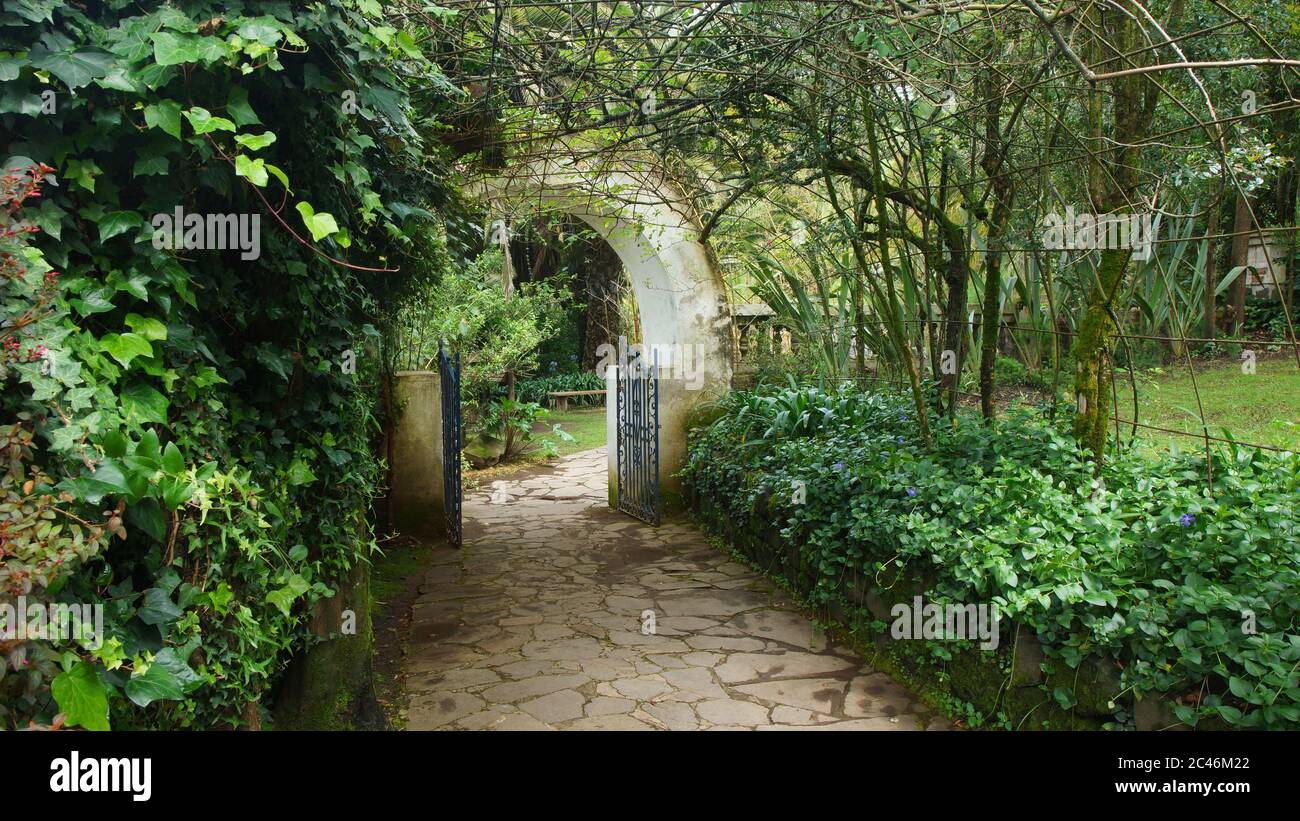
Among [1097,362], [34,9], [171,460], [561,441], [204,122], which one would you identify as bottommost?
[561,441]

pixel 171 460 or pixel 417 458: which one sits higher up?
pixel 171 460

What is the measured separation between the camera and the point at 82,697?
5.42 ft

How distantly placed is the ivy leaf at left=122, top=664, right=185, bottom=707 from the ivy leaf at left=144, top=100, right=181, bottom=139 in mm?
1241

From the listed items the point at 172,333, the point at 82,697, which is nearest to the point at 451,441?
the point at 172,333

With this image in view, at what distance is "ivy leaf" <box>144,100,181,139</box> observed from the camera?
2.05 m

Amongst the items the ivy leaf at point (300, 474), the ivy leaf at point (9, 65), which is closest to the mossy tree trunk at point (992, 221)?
the ivy leaf at point (300, 474)

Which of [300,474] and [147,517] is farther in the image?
[300,474]

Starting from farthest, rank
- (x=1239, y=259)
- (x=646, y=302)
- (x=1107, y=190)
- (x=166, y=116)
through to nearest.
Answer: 1. (x=1239, y=259)
2. (x=646, y=302)
3. (x=1107, y=190)
4. (x=166, y=116)

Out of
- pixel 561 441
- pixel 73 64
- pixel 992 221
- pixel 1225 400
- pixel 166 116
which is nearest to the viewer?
pixel 73 64

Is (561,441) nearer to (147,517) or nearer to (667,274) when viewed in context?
(667,274)

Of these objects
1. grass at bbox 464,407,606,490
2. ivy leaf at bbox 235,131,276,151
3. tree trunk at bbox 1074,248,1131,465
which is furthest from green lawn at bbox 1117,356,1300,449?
grass at bbox 464,407,606,490

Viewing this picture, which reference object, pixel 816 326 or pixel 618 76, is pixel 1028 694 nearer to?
pixel 618 76

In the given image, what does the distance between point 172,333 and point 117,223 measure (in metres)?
0.29
